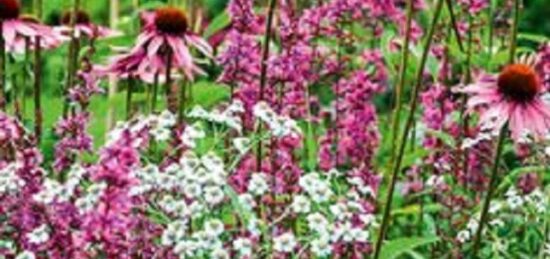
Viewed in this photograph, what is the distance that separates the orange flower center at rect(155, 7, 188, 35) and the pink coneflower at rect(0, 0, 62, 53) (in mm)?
234

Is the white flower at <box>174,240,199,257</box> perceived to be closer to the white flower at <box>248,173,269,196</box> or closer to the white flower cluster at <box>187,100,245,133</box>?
the white flower at <box>248,173,269,196</box>

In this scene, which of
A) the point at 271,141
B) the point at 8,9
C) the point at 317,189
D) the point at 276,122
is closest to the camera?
the point at 317,189

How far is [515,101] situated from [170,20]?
723 millimetres

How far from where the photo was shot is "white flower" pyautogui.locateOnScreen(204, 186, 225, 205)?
233 centimetres

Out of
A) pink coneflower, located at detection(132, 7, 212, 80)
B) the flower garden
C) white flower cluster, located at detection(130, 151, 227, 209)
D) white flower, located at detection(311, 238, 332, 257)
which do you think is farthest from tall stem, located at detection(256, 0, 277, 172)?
white flower, located at detection(311, 238, 332, 257)

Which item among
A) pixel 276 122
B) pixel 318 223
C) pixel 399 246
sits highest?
pixel 276 122

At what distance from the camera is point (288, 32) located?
2.94 m

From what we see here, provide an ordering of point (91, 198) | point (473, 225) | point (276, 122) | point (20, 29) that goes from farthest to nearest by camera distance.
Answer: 1. point (20, 29)
2. point (473, 225)
3. point (276, 122)
4. point (91, 198)

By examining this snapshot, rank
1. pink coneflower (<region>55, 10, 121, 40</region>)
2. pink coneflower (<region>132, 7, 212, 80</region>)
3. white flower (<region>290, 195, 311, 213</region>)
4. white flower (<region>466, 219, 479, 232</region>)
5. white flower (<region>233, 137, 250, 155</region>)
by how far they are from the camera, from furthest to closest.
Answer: pink coneflower (<region>55, 10, 121, 40</region>)
pink coneflower (<region>132, 7, 212, 80</region>)
white flower (<region>466, 219, 479, 232</region>)
white flower (<region>233, 137, 250, 155</region>)
white flower (<region>290, 195, 311, 213</region>)

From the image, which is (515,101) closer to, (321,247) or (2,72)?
(321,247)

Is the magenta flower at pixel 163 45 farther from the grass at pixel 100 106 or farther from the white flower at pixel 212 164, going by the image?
the white flower at pixel 212 164

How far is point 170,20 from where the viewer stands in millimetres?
2949

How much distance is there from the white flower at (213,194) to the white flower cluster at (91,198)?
180mm

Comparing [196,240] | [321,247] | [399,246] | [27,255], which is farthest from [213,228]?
[399,246]
